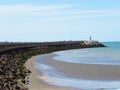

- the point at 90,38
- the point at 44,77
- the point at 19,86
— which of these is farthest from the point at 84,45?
the point at 19,86

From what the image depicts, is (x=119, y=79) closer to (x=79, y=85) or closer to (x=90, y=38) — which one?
(x=79, y=85)

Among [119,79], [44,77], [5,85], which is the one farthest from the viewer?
[44,77]

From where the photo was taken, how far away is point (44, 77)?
89.8 ft

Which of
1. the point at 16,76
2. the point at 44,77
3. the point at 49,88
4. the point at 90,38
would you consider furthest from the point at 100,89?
the point at 90,38

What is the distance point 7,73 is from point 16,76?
20.4 inches

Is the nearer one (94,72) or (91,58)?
(94,72)

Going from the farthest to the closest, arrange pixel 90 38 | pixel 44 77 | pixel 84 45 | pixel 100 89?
1. pixel 90 38
2. pixel 84 45
3. pixel 44 77
4. pixel 100 89

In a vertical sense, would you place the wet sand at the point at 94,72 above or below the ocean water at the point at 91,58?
above

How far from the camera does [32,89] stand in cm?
2053

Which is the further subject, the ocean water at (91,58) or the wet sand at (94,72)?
the ocean water at (91,58)

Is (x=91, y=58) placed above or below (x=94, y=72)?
below

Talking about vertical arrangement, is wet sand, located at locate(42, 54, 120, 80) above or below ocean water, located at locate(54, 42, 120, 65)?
above

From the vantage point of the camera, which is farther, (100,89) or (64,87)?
(64,87)

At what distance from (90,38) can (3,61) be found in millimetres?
118630
